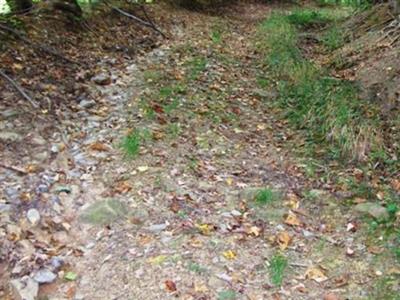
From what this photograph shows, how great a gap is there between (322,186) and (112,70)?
136 inches

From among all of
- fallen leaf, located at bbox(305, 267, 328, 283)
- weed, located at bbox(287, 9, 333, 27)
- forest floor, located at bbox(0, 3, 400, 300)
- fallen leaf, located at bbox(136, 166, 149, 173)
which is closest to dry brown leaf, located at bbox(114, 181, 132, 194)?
forest floor, located at bbox(0, 3, 400, 300)

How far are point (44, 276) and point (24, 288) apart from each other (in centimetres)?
17

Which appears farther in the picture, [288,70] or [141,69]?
[288,70]

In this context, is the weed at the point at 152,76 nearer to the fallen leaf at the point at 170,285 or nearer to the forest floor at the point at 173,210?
the forest floor at the point at 173,210

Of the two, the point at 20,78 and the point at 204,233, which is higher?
the point at 20,78

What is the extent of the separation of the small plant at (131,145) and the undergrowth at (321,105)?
1.94 meters

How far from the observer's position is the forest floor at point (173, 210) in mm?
3641

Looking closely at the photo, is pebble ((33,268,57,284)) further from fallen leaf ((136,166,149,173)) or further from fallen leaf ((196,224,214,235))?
fallen leaf ((136,166,149,173))

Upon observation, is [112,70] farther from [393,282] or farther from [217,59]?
[393,282]

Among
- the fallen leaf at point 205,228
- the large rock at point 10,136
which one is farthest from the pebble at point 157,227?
the large rock at point 10,136

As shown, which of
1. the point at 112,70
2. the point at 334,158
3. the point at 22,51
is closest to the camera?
the point at 334,158

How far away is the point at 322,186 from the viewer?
16.5 feet

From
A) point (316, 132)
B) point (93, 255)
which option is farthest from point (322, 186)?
point (93, 255)

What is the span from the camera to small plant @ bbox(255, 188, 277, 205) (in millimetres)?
4652
